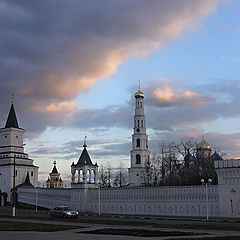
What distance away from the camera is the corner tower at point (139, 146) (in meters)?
86.6

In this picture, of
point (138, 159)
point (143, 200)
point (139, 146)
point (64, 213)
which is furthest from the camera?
point (138, 159)

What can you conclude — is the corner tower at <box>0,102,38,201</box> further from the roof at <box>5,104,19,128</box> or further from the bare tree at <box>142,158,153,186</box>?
the bare tree at <box>142,158,153,186</box>

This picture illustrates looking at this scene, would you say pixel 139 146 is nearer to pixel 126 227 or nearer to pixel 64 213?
pixel 64 213

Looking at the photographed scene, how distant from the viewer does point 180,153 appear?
7388 cm

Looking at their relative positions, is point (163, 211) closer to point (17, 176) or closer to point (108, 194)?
point (108, 194)

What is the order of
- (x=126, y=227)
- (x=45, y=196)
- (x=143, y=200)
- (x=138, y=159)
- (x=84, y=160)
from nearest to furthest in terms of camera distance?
(x=126, y=227) < (x=143, y=200) < (x=84, y=160) < (x=45, y=196) < (x=138, y=159)

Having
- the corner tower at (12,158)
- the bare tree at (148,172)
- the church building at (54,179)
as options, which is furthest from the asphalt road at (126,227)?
the church building at (54,179)

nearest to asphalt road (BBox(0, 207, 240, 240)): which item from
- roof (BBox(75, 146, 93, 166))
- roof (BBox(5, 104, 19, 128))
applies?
roof (BBox(75, 146, 93, 166))

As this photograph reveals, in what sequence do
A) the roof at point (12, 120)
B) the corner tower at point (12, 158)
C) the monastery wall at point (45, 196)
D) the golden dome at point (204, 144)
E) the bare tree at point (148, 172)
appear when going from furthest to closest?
1. the golden dome at point (204, 144)
2. the roof at point (12, 120)
3. the corner tower at point (12, 158)
4. the bare tree at point (148, 172)
5. the monastery wall at point (45, 196)

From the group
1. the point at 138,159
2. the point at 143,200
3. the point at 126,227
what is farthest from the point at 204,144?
the point at 126,227

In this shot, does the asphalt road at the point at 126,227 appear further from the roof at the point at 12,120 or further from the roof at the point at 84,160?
the roof at the point at 12,120

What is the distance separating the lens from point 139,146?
287ft

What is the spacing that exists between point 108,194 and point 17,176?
3183 cm

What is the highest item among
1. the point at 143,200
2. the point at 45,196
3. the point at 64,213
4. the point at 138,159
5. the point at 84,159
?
the point at 138,159
